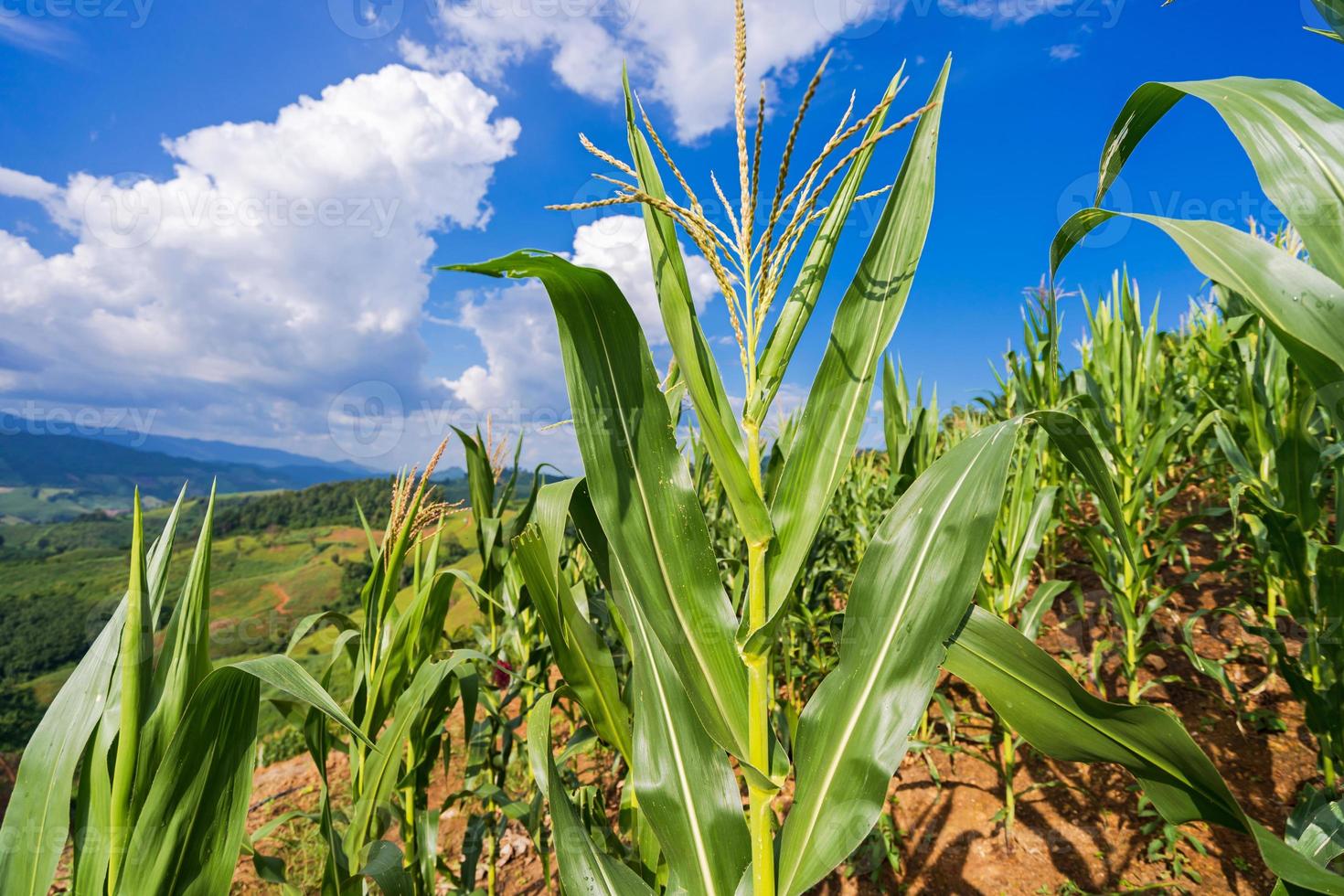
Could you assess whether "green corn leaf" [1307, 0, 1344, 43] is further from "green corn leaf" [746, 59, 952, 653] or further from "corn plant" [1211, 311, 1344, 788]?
"corn plant" [1211, 311, 1344, 788]

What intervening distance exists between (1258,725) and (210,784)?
12.0ft

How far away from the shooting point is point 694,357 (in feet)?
2.54

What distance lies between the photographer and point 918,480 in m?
0.85

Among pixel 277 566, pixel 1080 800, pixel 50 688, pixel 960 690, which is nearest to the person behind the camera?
pixel 1080 800

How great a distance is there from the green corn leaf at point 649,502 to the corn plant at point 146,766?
1.57ft

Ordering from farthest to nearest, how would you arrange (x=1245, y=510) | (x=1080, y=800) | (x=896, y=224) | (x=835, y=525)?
(x=835, y=525), (x=1245, y=510), (x=1080, y=800), (x=896, y=224)

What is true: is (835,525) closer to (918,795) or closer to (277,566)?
(918,795)

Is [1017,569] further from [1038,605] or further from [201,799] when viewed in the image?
[201,799]

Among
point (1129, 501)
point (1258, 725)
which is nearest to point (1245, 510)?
point (1129, 501)

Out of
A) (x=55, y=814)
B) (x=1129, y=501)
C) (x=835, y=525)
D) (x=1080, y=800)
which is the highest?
(x=1129, y=501)

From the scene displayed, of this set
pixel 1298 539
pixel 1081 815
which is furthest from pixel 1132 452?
pixel 1081 815

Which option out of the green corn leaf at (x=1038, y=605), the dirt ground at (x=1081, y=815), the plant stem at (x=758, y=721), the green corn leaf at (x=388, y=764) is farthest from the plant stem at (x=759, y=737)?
the green corn leaf at (x=1038, y=605)

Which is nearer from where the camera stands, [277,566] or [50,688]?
[50,688]

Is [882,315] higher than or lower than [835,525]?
higher
